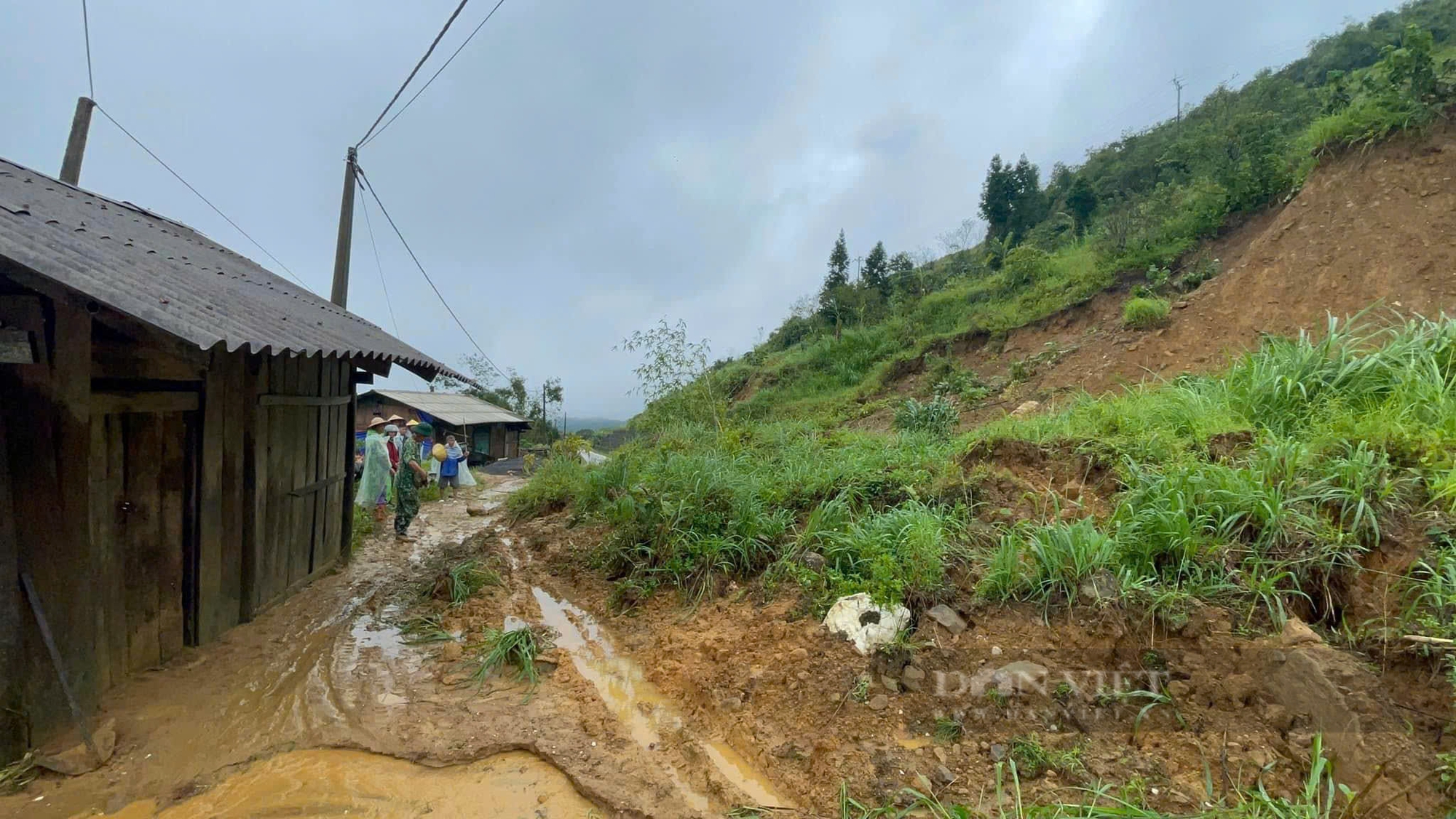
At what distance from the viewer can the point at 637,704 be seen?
408cm

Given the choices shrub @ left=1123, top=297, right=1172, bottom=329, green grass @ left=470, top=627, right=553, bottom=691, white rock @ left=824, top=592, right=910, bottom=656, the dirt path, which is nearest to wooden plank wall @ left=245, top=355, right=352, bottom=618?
the dirt path

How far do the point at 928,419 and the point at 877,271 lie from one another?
15.5m

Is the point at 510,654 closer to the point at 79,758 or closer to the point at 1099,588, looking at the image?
the point at 79,758

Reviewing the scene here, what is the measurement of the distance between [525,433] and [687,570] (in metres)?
26.1

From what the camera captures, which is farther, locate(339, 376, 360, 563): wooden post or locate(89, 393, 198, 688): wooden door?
locate(339, 376, 360, 563): wooden post

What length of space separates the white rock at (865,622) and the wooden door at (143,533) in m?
4.23

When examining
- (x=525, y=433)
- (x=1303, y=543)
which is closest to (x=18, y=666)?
(x=1303, y=543)

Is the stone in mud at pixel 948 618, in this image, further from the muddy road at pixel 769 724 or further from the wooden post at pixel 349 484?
the wooden post at pixel 349 484

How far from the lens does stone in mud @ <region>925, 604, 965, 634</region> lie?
383 cm

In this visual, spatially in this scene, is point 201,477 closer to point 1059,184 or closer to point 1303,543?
point 1303,543

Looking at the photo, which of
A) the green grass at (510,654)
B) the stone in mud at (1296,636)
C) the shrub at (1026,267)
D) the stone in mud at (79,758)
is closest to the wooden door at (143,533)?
the stone in mud at (79,758)

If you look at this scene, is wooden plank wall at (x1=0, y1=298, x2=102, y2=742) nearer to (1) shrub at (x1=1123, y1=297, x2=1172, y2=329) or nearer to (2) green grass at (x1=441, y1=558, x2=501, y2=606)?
(2) green grass at (x1=441, y1=558, x2=501, y2=606)

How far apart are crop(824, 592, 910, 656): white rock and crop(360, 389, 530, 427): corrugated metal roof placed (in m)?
18.0

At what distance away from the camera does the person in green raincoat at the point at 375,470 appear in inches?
351
